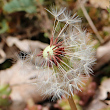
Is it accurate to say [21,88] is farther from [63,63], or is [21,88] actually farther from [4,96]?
[63,63]

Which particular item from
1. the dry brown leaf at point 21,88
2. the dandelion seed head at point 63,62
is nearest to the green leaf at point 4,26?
the dry brown leaf at point 21,88

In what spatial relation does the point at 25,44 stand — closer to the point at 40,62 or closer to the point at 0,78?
the point at 0,78

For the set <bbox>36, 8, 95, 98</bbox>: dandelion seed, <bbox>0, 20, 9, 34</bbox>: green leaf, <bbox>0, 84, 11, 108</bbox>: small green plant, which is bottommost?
<bbox>36, 8, 95, 98</bbox>: dandelion seed

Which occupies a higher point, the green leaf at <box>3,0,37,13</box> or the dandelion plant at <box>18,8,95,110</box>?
the green leaf at <box>3,0,37,13</box>

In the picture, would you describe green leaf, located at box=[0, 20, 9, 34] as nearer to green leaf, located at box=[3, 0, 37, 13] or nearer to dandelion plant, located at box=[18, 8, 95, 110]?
green leaf, located at box=[3, 0, 37, 13]

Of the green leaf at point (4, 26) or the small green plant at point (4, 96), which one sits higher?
the green leaf at point (4, 26)

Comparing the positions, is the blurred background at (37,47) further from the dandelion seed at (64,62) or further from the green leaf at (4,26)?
the dandelion seed at (64,62)

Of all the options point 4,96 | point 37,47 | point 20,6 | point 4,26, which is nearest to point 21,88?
point 4,96

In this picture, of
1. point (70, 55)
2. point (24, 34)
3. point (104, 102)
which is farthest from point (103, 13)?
point (70, 55)

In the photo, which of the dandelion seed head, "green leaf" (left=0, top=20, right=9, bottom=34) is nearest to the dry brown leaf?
"green leaf" (left=0, top=20, right=9, bottom=34)
